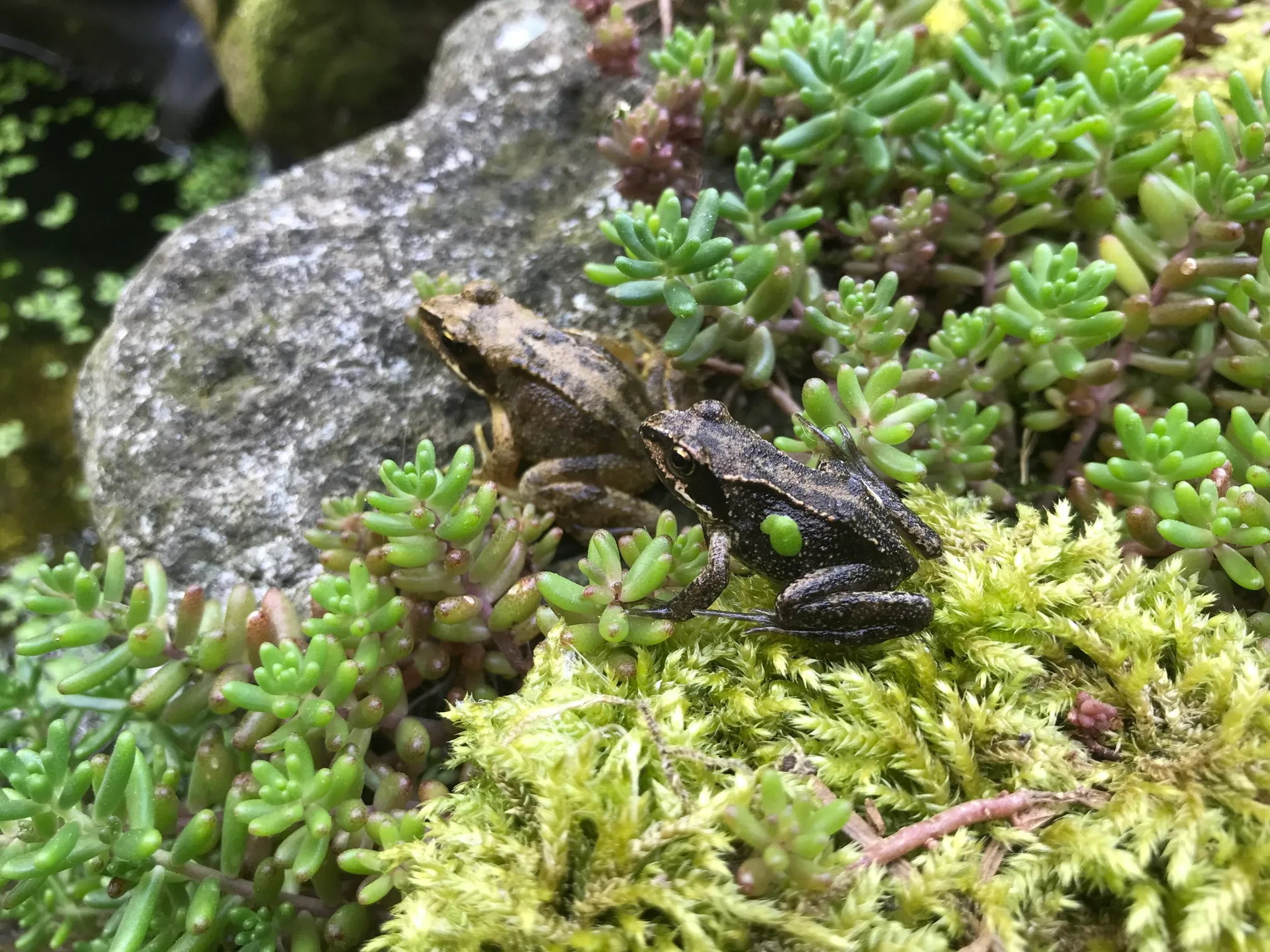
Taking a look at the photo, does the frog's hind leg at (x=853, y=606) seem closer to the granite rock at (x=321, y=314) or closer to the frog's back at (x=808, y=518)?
the frog's back at (x=808, y=518)

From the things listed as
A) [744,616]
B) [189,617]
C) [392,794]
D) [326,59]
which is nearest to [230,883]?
[392,794]

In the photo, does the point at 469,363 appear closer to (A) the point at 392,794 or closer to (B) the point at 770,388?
(B) the point at 770,388

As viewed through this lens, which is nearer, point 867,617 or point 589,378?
point 867,617

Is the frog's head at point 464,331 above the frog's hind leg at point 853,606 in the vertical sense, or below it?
above

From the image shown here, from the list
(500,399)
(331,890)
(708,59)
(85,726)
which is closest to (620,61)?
(708,59)

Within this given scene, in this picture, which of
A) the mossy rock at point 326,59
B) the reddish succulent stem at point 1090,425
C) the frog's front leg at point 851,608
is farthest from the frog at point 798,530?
the mossy rock at point 326,59

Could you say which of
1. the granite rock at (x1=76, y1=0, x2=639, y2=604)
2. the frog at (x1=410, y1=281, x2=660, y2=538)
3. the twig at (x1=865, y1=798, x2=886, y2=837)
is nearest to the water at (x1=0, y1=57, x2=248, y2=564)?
the granite rock at (x1=76, y1=0, x2=639, y2=604)

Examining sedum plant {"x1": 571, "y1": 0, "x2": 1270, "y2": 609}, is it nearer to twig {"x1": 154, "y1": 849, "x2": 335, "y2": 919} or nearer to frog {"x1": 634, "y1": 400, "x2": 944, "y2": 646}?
frog {"x1": 634, "y1": 400, "x2": 944, "y2": 646}
